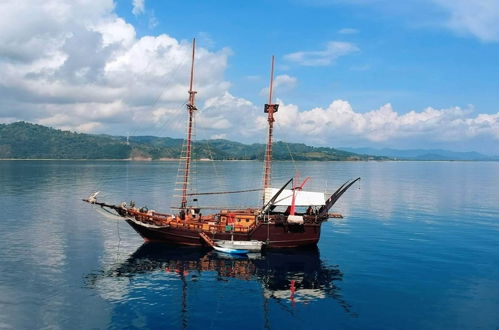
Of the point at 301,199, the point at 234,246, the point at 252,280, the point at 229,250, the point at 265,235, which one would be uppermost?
the point at 301,199

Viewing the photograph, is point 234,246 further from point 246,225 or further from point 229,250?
point 246,225

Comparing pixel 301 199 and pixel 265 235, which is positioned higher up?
pixel 301 199

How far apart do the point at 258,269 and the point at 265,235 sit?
29.9ft

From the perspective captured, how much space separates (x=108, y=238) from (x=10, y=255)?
1436 cm

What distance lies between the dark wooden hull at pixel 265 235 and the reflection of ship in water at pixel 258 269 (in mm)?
1210

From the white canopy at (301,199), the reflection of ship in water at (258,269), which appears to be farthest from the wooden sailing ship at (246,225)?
the reflection of ship in water at (258,269)

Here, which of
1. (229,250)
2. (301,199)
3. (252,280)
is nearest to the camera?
(252,280)

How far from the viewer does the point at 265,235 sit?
56000 millimetres

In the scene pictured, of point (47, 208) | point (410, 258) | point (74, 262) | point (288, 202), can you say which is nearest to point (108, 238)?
point (74, 262)

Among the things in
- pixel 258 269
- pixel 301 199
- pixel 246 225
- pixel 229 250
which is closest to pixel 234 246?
pixel 229 250

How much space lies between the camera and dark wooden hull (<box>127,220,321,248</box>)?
55.8 metres

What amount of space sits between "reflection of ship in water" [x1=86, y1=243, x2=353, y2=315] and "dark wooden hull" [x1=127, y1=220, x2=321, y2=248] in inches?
47.6

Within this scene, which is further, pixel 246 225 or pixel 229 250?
pixel 246 225

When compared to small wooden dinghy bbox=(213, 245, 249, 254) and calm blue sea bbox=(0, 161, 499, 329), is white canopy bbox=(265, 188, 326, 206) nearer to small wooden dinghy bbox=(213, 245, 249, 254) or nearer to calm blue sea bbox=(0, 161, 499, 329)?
calm blue sea bbox=(0, 161, 499, 329)
